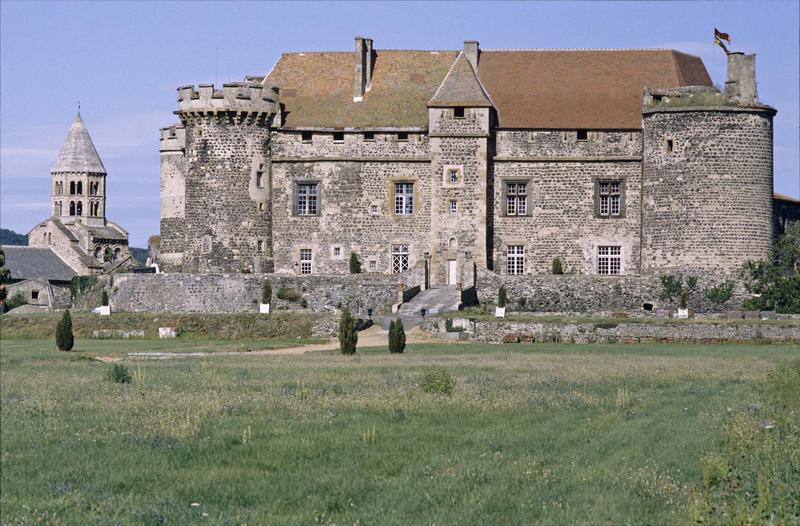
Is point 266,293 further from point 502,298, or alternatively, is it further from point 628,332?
point 628,332

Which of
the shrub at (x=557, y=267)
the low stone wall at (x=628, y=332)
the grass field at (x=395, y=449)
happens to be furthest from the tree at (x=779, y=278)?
the grass field at (x=395, y=449)

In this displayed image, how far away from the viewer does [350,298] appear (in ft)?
183

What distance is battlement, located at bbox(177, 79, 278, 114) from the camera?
5800cm

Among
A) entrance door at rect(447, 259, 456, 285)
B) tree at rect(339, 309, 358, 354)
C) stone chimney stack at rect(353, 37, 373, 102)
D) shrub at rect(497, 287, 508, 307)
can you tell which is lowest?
tree at rect(339, 309, 358, 354)

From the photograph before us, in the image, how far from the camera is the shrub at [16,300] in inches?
3477

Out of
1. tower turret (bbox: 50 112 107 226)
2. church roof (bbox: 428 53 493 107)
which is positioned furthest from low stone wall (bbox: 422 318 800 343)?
tower turret (bbox: 50 112 107 226)

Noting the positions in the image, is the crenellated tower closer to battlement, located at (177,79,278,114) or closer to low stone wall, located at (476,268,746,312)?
battlement, located at (177,79,278,114)

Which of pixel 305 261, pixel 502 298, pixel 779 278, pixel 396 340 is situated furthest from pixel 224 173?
pixel 779 278

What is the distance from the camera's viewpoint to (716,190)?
54.6 metres

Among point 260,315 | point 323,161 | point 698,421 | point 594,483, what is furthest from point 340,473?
point 323,161

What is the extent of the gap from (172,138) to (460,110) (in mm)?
14836

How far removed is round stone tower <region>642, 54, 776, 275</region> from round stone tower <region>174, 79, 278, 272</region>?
16.7m

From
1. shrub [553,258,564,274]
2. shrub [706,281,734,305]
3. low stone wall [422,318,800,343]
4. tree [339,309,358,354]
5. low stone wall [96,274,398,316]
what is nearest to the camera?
tree [339,309,358,354]

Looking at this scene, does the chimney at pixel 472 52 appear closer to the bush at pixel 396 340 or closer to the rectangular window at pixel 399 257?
the rectangular window at pixel 399 257
